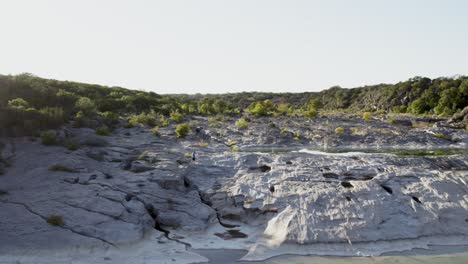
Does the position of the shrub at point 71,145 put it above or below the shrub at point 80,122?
below

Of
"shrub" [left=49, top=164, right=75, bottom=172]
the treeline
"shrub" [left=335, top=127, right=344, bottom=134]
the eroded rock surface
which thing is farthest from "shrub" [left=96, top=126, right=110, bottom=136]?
"shrub" [left=335, top=127, right=344, bottom=134]

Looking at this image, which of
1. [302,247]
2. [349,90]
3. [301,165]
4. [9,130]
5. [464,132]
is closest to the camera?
[302,247]

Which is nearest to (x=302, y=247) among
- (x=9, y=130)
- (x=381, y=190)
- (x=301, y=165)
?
(x=381, y=190)

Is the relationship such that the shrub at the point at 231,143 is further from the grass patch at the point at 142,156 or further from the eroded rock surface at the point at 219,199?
the grass patch at the point at 142,156

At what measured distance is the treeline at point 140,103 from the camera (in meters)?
18.7

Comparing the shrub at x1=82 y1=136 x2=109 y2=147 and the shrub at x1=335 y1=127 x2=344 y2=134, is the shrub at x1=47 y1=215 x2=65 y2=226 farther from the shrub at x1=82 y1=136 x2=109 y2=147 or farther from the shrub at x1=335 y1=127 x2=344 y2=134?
the shrub at x1=335 y1=127 x2=344 y2=134

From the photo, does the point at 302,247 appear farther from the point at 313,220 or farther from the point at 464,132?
the point at 464,132

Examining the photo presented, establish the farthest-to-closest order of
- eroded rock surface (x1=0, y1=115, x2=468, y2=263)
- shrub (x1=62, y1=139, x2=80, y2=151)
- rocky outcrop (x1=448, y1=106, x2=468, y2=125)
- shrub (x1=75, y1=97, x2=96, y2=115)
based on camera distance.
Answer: rocky outcrop (x1=448, y1=106, x2=468, y2=125) → shrub (x1=75, y1=97, x2=96, y2=115) → shrub (x1=62, y1=139, x2=80, y2=151) → eroded rock surface (x1=0, y1=115, x2=468, y2=263)

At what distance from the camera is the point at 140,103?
38.6 m

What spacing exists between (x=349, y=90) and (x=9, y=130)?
75.5 m

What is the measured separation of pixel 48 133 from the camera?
1661 cm

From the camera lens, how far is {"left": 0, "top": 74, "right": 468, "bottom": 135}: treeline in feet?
61.3

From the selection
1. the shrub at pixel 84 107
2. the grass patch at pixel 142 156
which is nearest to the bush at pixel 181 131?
the shrub at pixel 84 107

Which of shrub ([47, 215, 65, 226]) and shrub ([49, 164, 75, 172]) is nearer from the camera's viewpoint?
shrub ([47, 215, 65, 226])
